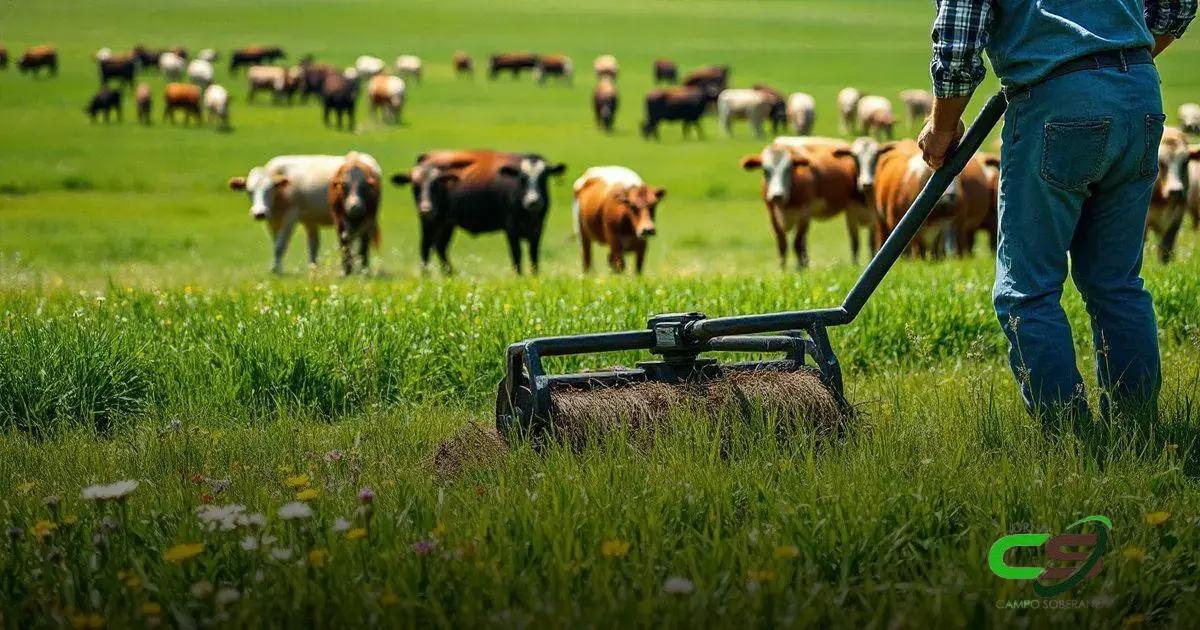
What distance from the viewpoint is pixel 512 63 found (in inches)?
2442

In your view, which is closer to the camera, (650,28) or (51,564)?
(51,564)

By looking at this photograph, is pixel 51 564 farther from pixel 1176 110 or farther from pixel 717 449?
pixel 1176 110

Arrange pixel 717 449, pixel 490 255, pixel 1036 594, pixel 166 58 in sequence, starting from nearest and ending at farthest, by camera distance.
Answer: pixel 1036 594
pixel 717 449
pixel 490 255
pixel 166 58

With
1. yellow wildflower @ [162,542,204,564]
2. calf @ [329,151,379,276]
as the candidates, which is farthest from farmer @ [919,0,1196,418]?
calf @ [329,151,379,276]

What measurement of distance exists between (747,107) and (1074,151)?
43.9 metres

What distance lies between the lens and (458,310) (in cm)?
830

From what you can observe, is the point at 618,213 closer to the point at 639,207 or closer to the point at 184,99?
the point at 639,207

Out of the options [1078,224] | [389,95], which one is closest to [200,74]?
[389,95]

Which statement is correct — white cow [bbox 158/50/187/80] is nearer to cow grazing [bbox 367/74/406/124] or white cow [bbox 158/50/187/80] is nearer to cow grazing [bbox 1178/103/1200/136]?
cow grazing [bbox 367/74/406/124]

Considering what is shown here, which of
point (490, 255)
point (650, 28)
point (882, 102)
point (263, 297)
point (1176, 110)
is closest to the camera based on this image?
point (263, 297)

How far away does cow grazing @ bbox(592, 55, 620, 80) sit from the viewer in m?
60.5

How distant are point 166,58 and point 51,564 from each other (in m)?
53.5

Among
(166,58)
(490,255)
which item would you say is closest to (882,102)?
(490,255)

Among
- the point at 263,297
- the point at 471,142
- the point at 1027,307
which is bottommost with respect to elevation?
the point at 471,142
